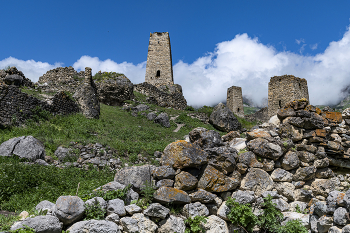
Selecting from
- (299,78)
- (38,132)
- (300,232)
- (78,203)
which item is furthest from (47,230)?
(299,78)

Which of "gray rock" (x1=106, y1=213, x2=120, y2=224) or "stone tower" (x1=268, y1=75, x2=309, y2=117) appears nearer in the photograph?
"gray rock" (x1=106, y1=213, x2=120, y2=224)

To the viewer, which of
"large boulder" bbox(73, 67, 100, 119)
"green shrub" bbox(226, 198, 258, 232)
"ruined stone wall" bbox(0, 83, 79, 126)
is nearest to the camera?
"green shrub" bbox(226, 198, 258, 232)

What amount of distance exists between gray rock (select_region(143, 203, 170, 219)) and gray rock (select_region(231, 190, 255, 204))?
1.52 metres

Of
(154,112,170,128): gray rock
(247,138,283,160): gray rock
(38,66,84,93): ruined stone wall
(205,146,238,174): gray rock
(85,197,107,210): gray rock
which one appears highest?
(38,66,84,93): ruined stone wall

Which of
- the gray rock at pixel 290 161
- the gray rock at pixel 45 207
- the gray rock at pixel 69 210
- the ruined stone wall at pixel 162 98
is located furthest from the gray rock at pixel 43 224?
the ruined stone wall at pixel 162 98

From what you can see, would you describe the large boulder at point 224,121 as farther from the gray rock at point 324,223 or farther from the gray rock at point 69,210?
the gray rock at point 69,210

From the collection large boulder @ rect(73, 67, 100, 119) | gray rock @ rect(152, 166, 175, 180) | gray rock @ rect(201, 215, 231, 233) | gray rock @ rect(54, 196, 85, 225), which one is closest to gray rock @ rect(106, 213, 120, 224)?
gray rock @ rect(54, 196, 85, 225)

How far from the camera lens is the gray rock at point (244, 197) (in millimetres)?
4900

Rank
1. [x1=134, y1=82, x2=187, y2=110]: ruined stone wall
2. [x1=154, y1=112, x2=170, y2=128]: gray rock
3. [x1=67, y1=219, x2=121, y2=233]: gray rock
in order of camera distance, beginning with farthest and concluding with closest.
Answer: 1. [x1=134, y1=82, x2=187, y2=110]: ruined stone wall
2. [x1=154, y1=112, x2=170, y2=128]: gray rock
3. [x1=67, y1=219, x2=121, y2=233]: gray rock

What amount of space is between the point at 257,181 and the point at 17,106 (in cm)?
1124

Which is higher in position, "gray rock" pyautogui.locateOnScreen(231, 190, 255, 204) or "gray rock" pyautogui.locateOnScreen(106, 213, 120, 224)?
"gray rock" pyautogui.locateOnScreen(231, 190, 255, 204)

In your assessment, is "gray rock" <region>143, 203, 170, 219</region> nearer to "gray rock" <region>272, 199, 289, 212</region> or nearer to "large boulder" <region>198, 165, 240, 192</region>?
"large boulder" <region>198, 165, 240, 192</region>

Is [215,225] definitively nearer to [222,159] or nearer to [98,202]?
[222,159]

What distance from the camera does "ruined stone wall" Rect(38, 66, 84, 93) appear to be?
2059cm
